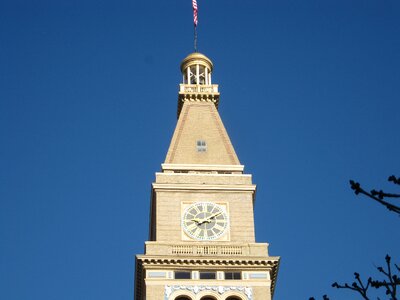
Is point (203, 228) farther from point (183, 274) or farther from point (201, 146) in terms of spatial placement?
point (201, 146)

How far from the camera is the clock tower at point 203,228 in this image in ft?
218

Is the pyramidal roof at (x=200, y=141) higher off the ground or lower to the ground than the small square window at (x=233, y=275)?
higher

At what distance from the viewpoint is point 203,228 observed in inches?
2768

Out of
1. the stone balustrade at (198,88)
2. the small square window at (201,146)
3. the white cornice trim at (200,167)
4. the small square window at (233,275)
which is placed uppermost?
the stone balustrade at (198,88)

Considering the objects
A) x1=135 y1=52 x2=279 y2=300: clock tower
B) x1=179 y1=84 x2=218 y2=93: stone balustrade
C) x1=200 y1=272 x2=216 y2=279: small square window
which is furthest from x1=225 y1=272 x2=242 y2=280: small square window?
x1=179 y1=84 x2=218 y2=93: stone balustrade

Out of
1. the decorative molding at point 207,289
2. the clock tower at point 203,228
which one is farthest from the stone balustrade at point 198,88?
the decorative molding at point 207,289

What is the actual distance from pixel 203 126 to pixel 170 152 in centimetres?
481

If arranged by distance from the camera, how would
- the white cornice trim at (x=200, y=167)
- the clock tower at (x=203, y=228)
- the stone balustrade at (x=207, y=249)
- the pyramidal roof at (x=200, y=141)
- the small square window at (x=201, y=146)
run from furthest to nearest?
the small square window at (x=201, y=146) < the pyramidal roof at (x=200, y=141) < the white cornice trim at (x=200, y=167) < the stone balustrade at (x=207, y=249) < the clock tower at (x=203, y=228)

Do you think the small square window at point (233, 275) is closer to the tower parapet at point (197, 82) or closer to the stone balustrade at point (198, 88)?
the tower parapet at point (197, 82)

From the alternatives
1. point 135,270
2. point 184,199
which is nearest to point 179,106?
point 184,199

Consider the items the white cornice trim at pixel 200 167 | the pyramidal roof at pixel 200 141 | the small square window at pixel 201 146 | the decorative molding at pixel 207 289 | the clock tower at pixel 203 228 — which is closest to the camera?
the decorative molding at pixel 207 289

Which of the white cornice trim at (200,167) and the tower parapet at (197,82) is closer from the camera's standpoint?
the white cornice trim at (200,167)

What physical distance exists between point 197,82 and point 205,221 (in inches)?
797

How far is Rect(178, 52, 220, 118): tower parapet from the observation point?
84.3 metres
